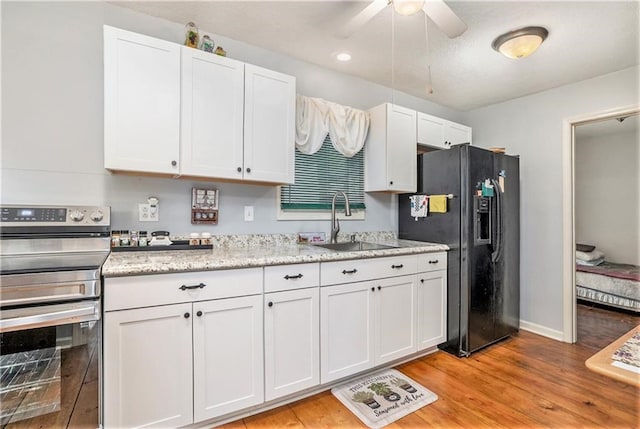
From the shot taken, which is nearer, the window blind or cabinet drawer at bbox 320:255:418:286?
cabinet drawer at bbox 320:255:418:286

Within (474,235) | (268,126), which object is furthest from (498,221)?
(268,126)

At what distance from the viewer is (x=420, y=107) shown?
3.47 metres

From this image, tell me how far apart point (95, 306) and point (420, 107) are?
3348 millimetres

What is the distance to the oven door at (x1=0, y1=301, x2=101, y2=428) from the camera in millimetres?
1180

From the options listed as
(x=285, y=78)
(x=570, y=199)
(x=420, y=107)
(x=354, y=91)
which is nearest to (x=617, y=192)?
(x=570, y=199)

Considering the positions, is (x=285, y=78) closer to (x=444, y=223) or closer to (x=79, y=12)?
(x=79, y=12)

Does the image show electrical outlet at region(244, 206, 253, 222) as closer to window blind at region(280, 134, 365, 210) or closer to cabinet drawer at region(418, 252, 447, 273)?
window blind at region(280, 134, 365, 210)

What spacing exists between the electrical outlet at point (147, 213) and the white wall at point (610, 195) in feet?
19.7

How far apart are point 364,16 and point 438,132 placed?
1.77 meters

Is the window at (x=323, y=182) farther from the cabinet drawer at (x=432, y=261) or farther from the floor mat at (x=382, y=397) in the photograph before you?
the floor mat at (x=382, y=397)

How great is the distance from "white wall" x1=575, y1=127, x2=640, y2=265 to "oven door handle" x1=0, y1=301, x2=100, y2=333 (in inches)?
246

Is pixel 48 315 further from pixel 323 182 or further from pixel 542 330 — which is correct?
pixel 542 330

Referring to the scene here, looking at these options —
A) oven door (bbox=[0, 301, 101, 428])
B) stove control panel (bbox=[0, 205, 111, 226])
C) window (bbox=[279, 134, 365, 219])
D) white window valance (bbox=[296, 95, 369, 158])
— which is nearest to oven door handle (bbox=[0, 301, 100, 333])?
oven door (bbox=[0, 301, 101, 428])

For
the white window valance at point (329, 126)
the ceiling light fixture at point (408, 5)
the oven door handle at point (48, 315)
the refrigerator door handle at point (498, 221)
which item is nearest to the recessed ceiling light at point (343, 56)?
the white window valance at point (329, 126)
